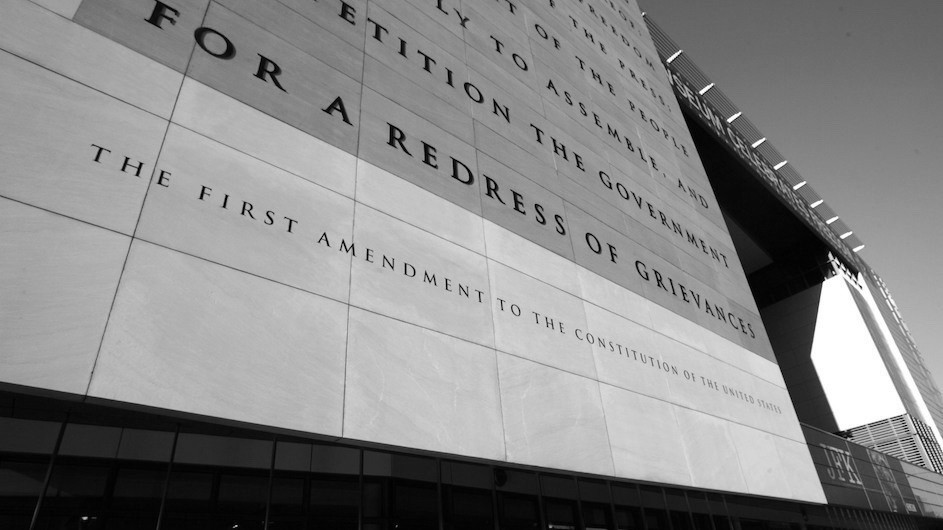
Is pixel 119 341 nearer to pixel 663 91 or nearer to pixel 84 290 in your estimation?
pixel 84 290

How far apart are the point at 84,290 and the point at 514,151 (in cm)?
836

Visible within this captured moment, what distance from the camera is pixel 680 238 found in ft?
51.1

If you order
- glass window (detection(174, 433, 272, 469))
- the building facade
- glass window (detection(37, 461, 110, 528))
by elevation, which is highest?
the building facade

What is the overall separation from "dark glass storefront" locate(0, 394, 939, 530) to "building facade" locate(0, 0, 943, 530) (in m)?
0.03

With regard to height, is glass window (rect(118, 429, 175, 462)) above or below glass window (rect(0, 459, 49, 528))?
above

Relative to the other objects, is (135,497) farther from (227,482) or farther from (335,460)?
(335,460)

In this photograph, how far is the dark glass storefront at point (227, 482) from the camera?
5.32m

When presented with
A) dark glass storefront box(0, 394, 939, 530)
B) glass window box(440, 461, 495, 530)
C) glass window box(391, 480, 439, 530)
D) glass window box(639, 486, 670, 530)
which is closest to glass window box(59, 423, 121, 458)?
dark glass storefront box(0, 394, 939, 530)

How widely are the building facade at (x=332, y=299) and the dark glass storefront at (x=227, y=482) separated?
0.03 metres

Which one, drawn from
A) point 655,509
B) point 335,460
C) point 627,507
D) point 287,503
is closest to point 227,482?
point 287,503

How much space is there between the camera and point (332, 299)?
6.98 metres

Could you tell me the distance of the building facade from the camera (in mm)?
5398

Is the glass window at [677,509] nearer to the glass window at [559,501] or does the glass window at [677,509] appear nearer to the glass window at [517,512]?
the glass window at [559,501]

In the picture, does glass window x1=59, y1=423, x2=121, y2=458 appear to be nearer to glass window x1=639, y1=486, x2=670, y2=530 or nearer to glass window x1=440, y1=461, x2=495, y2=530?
glass window x1=440, y1=461, x2=495, y2=530
